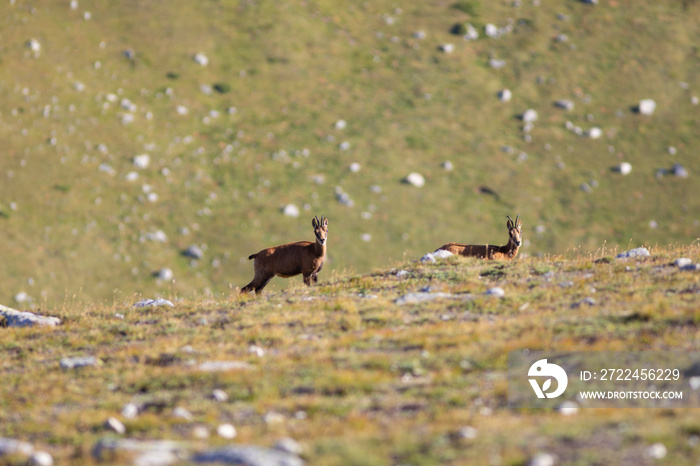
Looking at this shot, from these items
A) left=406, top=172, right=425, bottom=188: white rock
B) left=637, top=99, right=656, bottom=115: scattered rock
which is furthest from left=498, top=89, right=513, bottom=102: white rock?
left=406, top=172, right=425, bottom=188: white rock

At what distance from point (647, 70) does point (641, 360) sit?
64827mm

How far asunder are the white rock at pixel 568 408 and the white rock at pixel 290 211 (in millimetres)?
45501

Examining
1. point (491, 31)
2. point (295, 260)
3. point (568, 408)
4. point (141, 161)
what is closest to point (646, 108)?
point (491, 31)

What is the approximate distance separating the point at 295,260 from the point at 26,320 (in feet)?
25.0

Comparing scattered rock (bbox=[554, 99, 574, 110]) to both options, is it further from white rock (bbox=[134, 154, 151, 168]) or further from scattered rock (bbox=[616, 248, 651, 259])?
scattered rock (bbox=[616, 248, 651, 259])

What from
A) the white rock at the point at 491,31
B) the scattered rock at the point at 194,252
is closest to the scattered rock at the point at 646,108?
the white rock at the point at 491,31

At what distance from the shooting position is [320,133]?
60.5 m

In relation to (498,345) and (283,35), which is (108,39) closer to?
(283,35)

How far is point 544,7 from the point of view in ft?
242

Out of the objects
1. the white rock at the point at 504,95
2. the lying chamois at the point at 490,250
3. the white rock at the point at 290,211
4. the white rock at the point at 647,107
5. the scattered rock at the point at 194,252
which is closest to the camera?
the lying chamois at the point at 490,250

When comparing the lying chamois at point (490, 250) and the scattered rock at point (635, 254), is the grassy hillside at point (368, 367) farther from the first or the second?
the lying chamois at point (490, 250)

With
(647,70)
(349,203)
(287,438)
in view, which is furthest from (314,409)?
(647,70)

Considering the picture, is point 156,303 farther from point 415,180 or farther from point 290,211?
point 415,180

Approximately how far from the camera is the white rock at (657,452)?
6969mm
